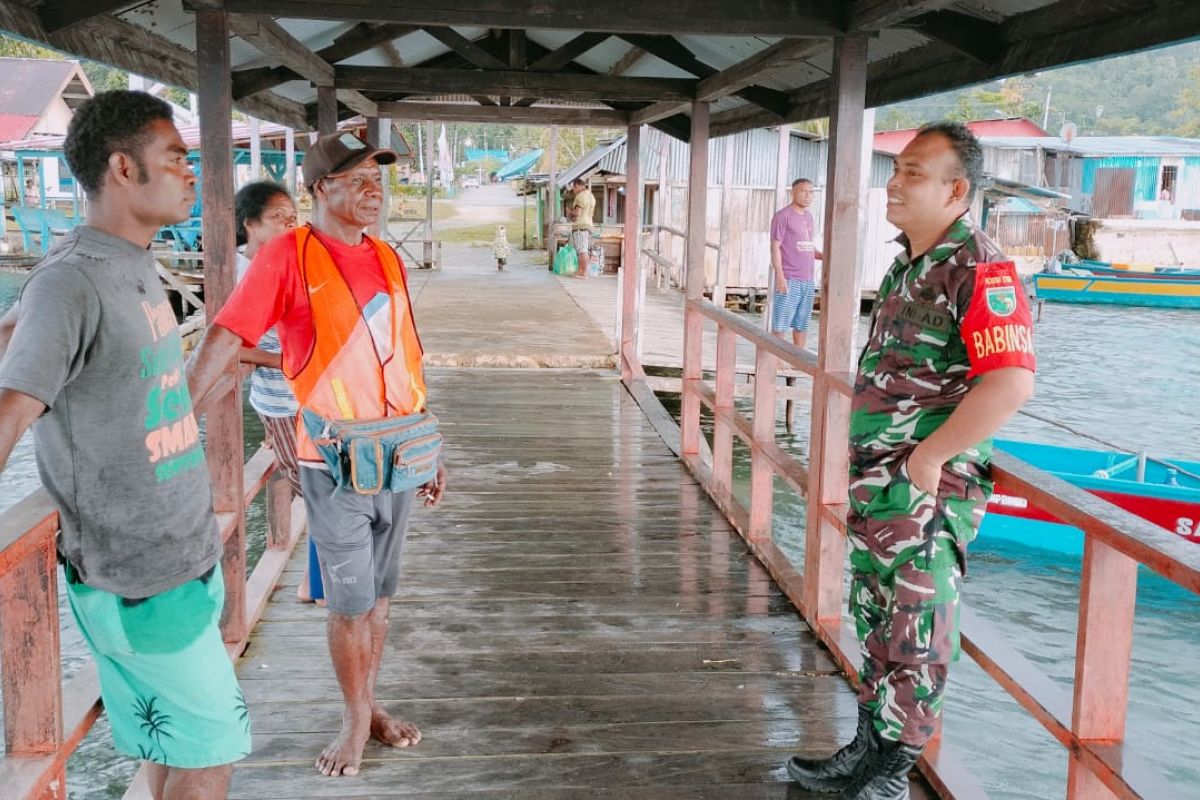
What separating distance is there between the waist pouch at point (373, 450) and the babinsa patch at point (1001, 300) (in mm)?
1419

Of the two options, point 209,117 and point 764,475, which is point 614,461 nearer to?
point 764,475

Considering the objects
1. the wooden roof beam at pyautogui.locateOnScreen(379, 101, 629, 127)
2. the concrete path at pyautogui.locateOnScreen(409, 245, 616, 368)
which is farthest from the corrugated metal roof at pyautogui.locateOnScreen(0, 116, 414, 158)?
the wooden roof beam at pyautogui.locateOnScreen(379, 101, 629, 127)

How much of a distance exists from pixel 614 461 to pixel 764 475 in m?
1.88

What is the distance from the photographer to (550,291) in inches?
614

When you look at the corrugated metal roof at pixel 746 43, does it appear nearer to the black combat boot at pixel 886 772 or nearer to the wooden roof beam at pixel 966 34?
the wooden roof beam at pixel 966 34

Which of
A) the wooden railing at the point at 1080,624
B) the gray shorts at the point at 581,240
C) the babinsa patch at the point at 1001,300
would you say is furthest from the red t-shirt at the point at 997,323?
the gray shorts at the point at 581,240

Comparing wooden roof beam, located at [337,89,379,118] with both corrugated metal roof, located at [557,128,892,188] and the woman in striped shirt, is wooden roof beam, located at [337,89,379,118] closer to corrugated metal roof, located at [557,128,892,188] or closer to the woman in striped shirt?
the woman in striped shirt

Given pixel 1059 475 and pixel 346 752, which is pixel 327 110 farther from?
pixel 1059 475

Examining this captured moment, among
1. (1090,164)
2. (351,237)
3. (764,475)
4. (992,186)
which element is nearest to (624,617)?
(764,475)

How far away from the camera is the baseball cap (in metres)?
2.67

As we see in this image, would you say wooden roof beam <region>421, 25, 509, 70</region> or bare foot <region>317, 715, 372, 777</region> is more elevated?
wooden roof beam <region>421, 25, 509, 70</region>

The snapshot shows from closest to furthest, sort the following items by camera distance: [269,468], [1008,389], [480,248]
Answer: [1008,389]
[269,468]
[480,248]

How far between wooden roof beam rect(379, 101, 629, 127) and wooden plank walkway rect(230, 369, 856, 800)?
393 centimetres

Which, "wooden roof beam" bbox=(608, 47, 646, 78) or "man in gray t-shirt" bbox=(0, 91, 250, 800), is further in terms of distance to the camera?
"wooden roof beam" bbox=(608, 47, 646, 78)
